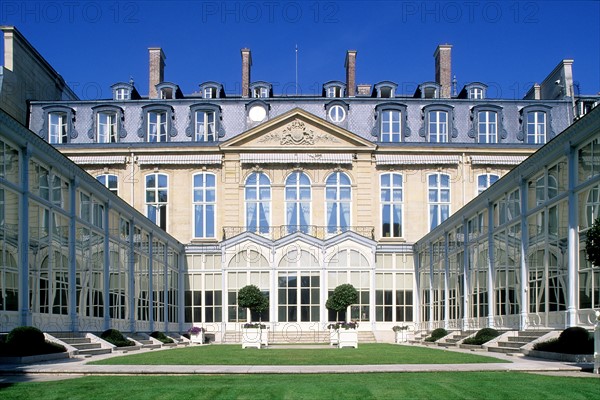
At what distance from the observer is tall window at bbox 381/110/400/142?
51.9 metres

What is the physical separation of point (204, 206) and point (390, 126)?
12.4 m

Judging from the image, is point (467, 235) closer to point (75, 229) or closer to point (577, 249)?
point (577, 249)

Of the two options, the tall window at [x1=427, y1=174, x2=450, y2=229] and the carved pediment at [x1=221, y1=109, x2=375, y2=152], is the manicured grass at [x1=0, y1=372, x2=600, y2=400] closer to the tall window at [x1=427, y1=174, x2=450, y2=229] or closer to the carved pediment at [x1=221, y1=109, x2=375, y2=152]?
the carved pediment at [x1=221, y1=109, x2=375, y2=152]

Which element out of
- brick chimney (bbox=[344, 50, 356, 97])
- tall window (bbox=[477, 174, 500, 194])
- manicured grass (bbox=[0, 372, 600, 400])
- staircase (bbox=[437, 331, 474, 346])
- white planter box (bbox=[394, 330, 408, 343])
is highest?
brick chimney (bbox=[344, 50, 356, 97])

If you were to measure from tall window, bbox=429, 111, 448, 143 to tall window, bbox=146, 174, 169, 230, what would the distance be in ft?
54.3

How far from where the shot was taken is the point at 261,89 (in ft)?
181

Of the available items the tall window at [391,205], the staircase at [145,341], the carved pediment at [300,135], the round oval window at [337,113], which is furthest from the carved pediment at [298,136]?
the staircase at [145,341]

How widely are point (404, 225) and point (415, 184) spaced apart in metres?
2.57

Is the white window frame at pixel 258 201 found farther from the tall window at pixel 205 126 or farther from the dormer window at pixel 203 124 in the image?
the tall window at pixel 205 126

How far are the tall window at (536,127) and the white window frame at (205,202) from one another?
19562 millimetres

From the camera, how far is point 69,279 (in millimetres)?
28594

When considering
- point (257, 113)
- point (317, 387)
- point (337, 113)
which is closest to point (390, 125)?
point (337, 113)

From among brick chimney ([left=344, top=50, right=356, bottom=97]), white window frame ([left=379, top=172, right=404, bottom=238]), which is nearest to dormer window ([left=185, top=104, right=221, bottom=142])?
brick chimney ([left=344, top=50, right=356, bottom=97])

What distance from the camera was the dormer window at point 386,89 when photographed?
55.1 metres
